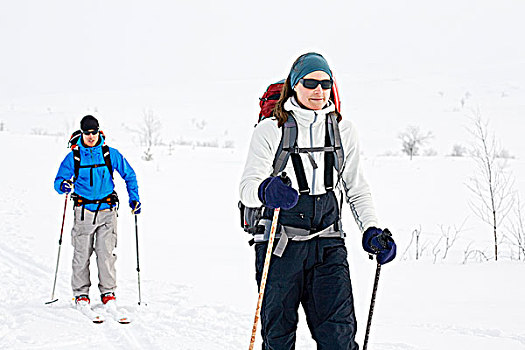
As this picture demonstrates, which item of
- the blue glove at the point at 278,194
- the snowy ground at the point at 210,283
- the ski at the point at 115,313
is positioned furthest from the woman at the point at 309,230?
the ski at the point at 115,313

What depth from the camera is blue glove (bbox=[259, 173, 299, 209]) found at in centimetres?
301

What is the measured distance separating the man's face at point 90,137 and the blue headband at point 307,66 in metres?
3.03

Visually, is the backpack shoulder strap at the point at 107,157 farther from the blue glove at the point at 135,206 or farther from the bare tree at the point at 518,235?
the bare tree at the point at 518,235

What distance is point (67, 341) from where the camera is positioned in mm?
5230

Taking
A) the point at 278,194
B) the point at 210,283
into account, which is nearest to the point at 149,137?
the point at 210,283

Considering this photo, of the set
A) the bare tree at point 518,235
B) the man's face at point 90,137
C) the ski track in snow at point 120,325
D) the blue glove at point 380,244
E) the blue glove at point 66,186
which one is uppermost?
the man's face at point 90,137

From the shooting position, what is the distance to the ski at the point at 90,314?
5.73 metres

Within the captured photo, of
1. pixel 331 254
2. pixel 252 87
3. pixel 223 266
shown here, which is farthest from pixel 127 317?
pixel 252 87

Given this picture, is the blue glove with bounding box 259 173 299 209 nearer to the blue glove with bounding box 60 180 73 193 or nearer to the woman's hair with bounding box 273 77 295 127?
the woman's hair with bounding box 273 77 295 127

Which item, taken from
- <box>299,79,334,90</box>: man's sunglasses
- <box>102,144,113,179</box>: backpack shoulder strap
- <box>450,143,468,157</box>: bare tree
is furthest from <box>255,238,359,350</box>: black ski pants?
<box>450,143,468,157</box>: bare tree

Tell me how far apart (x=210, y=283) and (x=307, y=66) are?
4.53 meters

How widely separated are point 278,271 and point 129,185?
323 centimetres

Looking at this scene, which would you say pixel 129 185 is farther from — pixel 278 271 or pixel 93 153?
pixel 278 271

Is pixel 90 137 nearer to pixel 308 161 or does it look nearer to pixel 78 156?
pixel 78 156
